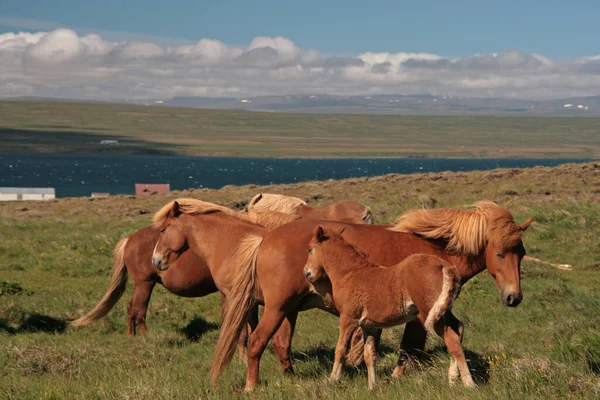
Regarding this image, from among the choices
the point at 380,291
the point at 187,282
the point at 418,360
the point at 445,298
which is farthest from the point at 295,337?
the point at 445,298

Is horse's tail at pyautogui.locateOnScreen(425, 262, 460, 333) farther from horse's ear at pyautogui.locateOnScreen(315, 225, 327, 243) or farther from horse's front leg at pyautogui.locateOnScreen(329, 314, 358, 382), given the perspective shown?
horse's ear at pyautogui.locateOnScreen(315, 225, 327, 243)

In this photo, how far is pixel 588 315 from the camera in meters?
11.6

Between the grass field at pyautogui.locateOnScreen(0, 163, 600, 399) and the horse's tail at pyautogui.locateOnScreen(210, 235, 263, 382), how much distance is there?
1.85ft

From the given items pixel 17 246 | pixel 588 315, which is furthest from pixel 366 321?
pixel 17 246

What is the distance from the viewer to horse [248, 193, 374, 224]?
11609 mm

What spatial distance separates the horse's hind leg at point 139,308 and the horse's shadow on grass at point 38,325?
1.26 metres

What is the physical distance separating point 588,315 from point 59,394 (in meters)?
8.31

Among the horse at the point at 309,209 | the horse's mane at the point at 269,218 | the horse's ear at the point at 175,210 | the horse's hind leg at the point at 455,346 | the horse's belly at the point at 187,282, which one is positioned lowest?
the horse's belly at the point at 187,282

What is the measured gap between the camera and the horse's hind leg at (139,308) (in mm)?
12078

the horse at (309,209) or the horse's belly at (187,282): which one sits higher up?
the horse at (309,209)

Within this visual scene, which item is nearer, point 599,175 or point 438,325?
point 438,325

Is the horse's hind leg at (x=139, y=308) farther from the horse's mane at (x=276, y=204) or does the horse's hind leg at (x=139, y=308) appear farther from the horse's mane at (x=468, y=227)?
the horse's mane at (x=468, y=227)

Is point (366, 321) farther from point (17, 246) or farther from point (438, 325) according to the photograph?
point (17, 246)

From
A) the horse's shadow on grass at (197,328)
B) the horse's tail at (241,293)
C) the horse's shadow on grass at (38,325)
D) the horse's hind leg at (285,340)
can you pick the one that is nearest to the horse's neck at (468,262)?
the horse's hind leg at (285,340)
